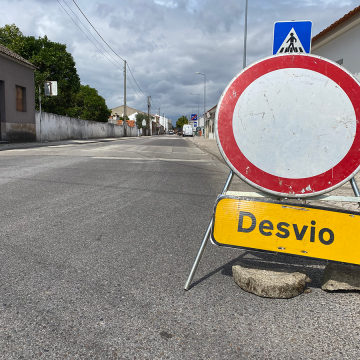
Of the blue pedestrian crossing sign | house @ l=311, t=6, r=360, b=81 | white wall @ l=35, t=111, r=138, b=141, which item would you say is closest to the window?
white wall @ l=35, t=111, r=138, b=141

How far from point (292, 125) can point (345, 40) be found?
41.9 ft

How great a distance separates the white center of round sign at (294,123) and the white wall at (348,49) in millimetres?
10585

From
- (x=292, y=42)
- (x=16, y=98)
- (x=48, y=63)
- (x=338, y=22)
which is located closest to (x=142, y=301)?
(x=292, y=42)

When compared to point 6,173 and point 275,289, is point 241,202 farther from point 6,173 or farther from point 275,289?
point 6,173

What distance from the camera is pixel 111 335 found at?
5.98 ft

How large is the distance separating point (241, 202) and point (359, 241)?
29.5 inches

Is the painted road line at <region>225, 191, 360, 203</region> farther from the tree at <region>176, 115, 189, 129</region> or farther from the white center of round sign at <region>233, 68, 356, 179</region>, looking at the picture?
the tree at <region>176, 115, 189, 129</region>

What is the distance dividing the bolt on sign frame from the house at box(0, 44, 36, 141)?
2109 cm

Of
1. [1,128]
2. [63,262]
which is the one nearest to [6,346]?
[63,262]

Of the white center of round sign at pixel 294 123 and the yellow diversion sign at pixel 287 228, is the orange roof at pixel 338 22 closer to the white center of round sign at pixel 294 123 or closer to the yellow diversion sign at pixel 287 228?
the white center of round sign at pixel 294 123

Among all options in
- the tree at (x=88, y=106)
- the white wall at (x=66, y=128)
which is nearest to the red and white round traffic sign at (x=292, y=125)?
the white wall at (x=66, y=128)

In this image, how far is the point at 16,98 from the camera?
22.3 meters

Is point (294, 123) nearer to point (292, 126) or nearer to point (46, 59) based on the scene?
point (292, 126)

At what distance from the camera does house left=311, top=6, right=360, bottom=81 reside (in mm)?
11751
